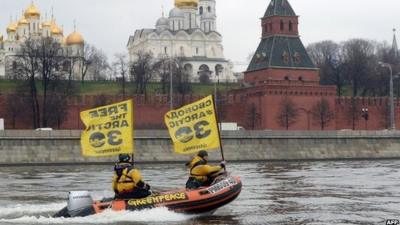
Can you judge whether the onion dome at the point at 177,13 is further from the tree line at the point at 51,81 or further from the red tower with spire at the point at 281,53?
the red tower with spire at the point at 281,53

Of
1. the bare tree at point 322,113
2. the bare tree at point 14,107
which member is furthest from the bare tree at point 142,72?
the bare tree at point 322,113

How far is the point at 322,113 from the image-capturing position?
275 feet

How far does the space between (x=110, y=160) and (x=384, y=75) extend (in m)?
54.2

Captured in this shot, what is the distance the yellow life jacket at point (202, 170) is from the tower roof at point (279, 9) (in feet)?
212

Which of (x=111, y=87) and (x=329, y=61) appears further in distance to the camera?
(x=329, y=61)

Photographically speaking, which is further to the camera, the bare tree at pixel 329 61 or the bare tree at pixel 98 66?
the bare tree at pixel 98 66

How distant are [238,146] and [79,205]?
144 ft

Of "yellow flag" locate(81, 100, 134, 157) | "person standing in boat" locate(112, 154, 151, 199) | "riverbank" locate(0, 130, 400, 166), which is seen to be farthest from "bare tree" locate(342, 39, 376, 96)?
"person standing in boat" locate(112, 154, 151, 199)

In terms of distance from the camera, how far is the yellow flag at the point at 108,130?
2288 centimetres

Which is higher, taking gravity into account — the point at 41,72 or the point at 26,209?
the point at 41,72

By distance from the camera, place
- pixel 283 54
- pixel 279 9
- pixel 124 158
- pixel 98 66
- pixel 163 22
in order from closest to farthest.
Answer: pixel 124 158, pixel 283 54, pixel 279 9, pixel 98 66, pixel 163 22

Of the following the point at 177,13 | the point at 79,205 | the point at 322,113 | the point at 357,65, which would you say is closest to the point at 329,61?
the point at 357,65

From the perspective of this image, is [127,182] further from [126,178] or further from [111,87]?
[111,87]

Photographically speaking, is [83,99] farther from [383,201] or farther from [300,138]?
[383,201]
